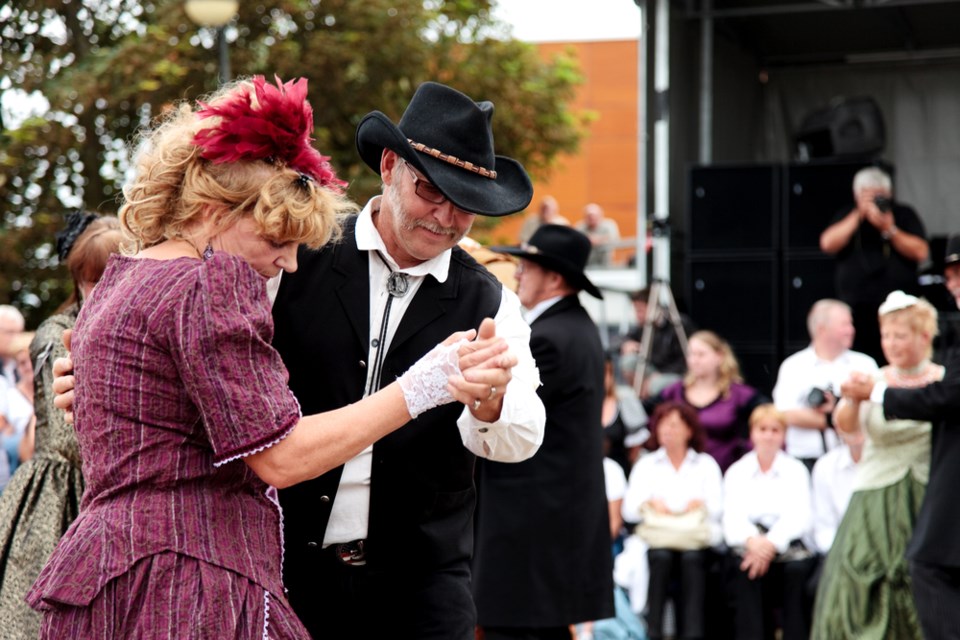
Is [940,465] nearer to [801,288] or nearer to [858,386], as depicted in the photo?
[858,386]

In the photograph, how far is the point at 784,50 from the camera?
13.4 meters

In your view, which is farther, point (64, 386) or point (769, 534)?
point (769, 534)

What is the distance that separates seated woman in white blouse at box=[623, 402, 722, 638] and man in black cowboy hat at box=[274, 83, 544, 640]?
4617mm

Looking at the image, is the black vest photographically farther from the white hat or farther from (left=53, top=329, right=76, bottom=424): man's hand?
the white hat

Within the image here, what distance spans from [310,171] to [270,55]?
1071 cm

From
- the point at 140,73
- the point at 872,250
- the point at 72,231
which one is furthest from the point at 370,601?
the point at 140,73

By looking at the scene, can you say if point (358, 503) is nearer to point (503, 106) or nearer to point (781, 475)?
point (781, 475)

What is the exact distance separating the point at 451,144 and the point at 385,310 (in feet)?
1.39

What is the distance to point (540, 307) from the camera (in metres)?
5.72

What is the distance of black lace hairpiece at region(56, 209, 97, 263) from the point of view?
4207 millimetres

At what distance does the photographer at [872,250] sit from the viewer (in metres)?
9.20

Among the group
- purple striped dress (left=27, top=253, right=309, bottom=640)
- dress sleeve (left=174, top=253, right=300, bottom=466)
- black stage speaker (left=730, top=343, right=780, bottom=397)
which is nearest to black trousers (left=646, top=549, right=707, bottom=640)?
black stage speaker (left=730, top=343, right=780, bottom=397)

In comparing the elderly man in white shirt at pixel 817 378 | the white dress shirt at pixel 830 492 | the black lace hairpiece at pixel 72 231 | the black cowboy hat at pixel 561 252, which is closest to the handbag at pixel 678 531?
the white dress shirt at pixel 830 492

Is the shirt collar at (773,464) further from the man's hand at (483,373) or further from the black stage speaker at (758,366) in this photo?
the man's hand at (483,373)
